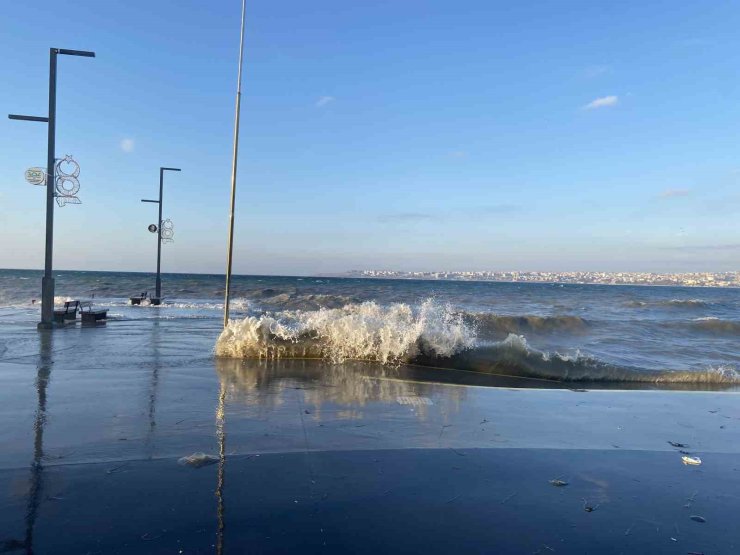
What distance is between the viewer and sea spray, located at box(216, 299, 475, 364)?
11.0m

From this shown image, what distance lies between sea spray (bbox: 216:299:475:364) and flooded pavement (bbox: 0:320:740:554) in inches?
95.8

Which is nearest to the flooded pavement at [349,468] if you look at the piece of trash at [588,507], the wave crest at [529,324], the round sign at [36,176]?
the piece of trash at [588,507]

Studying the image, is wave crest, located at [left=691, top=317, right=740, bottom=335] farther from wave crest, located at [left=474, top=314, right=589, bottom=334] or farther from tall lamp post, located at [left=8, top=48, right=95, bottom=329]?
tall lamp post, located at [left=8, top=48, right=95, bottom=329]

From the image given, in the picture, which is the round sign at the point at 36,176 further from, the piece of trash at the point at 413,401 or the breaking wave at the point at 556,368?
the piece of trash at the point at 413,401

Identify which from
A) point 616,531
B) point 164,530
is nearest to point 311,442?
point 164,530

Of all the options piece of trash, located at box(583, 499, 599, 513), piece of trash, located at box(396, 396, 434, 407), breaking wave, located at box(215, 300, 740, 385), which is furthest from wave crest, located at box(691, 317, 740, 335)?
piece of trash, located at box(583, 499, 599, 513)

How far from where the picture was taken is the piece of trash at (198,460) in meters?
4.57

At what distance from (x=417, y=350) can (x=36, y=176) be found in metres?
11.1

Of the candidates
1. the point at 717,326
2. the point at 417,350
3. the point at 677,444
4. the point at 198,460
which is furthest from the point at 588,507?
the point at 717,326

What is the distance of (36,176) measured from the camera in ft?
45.1

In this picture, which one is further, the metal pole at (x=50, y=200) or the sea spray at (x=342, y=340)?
the metal pole at (x=50, y=200)

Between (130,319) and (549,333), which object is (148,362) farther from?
(549,333)

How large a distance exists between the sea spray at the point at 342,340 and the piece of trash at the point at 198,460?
6.17m

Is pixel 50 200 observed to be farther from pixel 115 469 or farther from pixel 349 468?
pixel 349 468
